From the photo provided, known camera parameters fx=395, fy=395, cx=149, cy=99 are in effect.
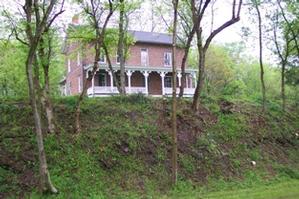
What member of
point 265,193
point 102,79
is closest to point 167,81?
point 102,79

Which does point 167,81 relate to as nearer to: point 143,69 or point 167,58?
point 167,58

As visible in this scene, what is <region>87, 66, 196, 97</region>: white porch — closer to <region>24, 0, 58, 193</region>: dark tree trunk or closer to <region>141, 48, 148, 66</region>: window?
<region>141, 48, 148, 66</region>: window

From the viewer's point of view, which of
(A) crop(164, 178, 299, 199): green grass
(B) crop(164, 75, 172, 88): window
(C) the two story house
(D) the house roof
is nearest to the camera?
(A) crop(164, 178, 299, 199): green grass

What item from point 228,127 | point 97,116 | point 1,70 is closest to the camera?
point 97,116

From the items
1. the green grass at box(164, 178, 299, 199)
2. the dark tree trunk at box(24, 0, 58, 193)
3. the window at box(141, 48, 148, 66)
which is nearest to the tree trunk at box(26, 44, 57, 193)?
the dark tree trunk at box(24, 0, 58, 193)

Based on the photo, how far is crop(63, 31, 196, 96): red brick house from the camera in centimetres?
3439

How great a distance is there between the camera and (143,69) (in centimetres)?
3494

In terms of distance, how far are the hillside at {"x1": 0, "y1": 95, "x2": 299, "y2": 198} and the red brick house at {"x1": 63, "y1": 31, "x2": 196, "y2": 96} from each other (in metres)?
13.7

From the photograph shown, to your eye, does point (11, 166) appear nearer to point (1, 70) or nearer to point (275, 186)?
point (275, 186)

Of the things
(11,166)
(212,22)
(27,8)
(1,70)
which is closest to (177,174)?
(11,166)

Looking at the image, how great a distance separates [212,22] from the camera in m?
22.5

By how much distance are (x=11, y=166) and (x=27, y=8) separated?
552 centimetres

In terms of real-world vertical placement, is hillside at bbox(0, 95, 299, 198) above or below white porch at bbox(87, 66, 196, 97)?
below

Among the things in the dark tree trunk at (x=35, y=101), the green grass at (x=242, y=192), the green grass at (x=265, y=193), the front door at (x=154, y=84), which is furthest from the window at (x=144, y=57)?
the dark tree trunk at (x=35, y=101)
